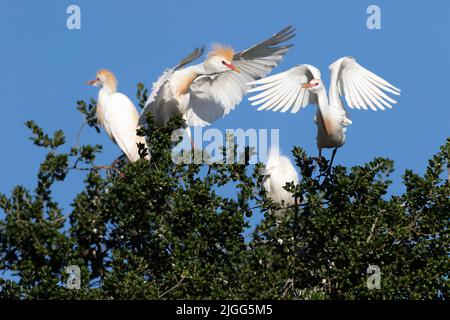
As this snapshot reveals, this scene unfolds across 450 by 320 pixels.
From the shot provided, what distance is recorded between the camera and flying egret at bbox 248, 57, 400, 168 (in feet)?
50.4

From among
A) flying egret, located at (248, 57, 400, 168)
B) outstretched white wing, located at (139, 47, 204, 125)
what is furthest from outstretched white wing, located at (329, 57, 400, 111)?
outstretched white wing, located at (139, 47, 204, 125)

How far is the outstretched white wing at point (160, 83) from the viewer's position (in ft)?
50.1

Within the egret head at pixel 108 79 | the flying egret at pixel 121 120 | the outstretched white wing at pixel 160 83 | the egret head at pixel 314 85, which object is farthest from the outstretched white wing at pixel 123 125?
the egret head at pixel 314 85

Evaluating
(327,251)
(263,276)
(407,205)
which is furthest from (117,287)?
(407,205)

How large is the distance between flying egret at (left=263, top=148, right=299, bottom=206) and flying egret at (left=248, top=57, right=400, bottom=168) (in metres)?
0.92

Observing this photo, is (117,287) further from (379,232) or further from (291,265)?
(379,232)

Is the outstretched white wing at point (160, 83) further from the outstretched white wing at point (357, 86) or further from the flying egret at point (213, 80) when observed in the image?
the outstretched white wing at point (357, 86)

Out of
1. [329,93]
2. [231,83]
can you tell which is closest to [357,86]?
[329,93]

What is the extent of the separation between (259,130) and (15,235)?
12.0ft

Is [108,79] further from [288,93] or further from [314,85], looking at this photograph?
[314,85]

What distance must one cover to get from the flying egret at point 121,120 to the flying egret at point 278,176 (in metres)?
1.63

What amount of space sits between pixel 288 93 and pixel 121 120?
2.16 m

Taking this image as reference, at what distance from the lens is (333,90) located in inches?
620
